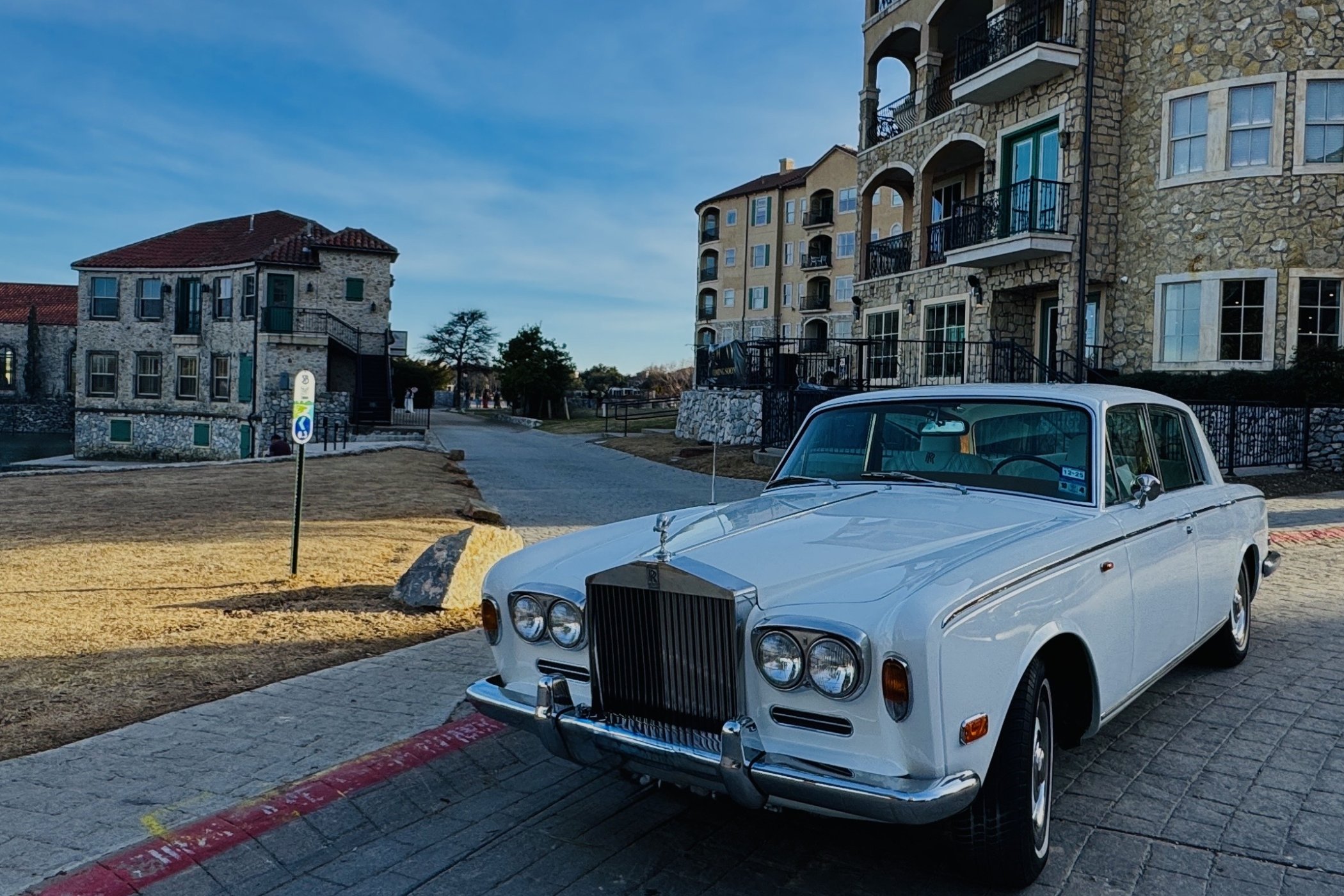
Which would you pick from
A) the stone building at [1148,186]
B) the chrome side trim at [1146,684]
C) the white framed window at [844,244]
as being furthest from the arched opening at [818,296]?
the chrome side trim at [1146,684]

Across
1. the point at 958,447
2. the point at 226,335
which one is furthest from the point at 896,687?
the point at 226,335

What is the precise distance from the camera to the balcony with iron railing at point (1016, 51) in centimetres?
2002

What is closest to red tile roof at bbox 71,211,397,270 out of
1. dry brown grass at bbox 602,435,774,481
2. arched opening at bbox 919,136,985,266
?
dry brown grass at bbox 602,435,774,481

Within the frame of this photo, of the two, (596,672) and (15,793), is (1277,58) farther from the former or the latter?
(15,793)

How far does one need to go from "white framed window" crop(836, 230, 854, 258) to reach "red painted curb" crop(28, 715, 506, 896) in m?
59.3

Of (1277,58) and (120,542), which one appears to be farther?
(1277,58)

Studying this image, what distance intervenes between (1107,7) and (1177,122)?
287 cm

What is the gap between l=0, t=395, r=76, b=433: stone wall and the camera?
58.9 meters

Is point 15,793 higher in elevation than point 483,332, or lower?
lower

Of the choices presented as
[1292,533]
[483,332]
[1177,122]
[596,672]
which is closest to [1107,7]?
[1177,122]

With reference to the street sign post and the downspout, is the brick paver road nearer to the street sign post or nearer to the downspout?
the street sign post

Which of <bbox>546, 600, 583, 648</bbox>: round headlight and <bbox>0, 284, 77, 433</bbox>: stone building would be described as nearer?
<bbox>546, 600, 583, 648</bbox>: round headlight

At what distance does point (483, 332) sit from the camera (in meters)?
94.3

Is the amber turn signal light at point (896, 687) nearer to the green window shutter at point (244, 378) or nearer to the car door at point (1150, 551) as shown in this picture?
the car door at point (1150, 551)
